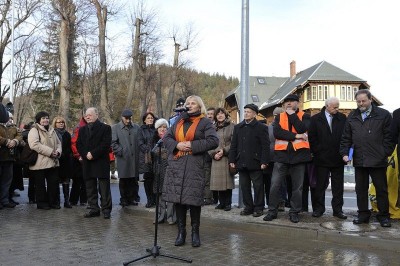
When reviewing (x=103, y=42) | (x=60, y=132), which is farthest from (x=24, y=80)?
(x=60, y=132)

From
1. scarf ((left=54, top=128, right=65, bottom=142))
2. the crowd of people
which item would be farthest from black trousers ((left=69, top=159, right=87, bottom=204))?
scarf ((left=54, top=128, right=65, bottom=142))

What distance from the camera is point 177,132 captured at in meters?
6.47

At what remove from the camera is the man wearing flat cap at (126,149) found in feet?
32.2

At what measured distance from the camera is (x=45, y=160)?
992cm

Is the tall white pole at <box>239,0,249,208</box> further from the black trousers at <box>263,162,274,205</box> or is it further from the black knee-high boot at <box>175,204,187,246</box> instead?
the black knee-high boot at <box>175,204,187,246</box>

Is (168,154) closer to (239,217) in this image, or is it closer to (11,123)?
(239,217)

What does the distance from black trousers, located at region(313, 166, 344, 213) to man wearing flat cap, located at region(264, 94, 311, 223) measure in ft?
1.82

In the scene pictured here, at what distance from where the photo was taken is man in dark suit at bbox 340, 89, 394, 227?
721 cm

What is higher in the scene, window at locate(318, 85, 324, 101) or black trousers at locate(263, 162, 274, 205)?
window at locate(318, 85, 324, 101)

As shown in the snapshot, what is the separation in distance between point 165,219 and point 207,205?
1.54m

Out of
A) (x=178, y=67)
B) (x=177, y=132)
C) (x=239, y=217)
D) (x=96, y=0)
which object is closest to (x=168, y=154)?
(x=177, y=132)

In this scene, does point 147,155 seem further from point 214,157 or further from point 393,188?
point 393,188

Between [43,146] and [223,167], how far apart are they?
3.98 metres

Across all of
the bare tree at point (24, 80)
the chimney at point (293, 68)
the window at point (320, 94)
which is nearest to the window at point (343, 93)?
the window at point (320, 94)
